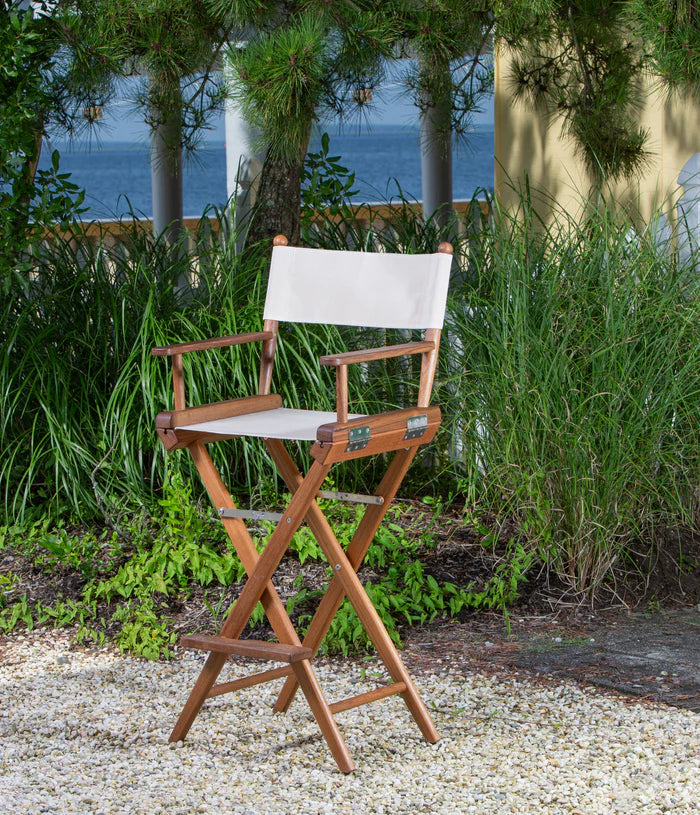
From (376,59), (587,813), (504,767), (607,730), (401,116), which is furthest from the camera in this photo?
(401,116)

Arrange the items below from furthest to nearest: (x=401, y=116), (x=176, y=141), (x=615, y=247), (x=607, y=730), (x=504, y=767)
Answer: (x=176, y=141)
(x=401, y=116)
(x=615, y=247)
(x=607, y=730)
(x=504, y=767)

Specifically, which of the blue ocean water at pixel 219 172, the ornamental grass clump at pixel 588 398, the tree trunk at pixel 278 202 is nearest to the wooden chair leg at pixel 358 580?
the ornamental grass clump at pixel 588 398

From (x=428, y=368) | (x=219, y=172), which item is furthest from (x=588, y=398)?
(x=219, y=172)

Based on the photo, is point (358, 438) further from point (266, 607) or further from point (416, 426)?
point (266, 607)

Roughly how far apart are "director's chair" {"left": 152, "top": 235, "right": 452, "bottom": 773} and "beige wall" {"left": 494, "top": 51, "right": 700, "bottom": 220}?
7.69 feet

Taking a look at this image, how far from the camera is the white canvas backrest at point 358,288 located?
7.89 ft

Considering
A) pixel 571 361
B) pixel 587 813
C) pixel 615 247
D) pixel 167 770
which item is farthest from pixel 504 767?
pixel 615 247

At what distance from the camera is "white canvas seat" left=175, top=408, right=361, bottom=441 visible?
224cm

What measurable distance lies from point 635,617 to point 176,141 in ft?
7.11

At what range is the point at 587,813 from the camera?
6.79 ft

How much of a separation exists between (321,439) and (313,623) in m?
0.56

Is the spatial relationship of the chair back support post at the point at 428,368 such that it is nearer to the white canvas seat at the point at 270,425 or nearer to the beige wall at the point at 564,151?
the white canvas seat at the point at 270,425

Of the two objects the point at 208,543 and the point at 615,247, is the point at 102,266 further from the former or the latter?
the point at 615,247

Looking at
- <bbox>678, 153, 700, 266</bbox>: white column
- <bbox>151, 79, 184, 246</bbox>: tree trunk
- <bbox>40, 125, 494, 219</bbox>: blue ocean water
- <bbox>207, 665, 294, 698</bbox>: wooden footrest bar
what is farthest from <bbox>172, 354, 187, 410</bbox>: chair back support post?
<bbox>40, 125, 494, 219</bbox>: blue ocean water
